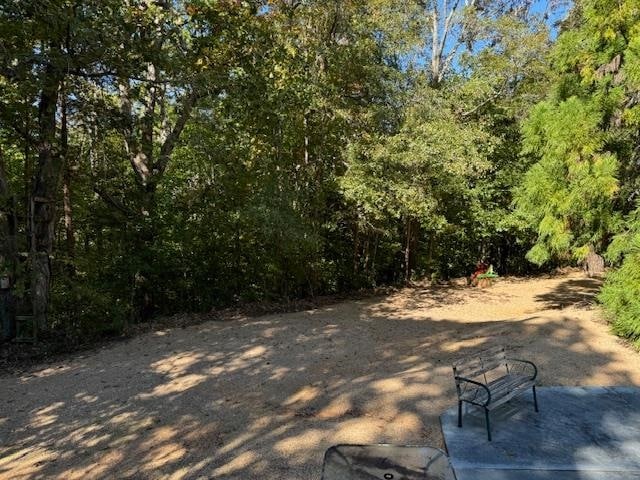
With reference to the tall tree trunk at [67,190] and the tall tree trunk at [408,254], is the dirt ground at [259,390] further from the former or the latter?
the tall tree trunk at [408,254]

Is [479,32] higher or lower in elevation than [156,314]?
higher

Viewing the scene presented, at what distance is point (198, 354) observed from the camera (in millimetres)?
7012

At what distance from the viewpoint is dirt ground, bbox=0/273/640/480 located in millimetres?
3877

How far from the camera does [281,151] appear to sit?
10016mm

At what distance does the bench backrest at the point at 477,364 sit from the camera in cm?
409

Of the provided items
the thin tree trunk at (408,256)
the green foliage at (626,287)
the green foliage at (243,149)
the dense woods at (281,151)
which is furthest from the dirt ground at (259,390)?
the thin tree trunk at (408,256)

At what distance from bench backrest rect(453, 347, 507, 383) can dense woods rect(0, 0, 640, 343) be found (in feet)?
8.69

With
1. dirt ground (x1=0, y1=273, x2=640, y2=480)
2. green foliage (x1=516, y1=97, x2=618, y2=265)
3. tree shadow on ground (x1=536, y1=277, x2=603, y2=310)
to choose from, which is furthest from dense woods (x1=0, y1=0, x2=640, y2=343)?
tree shadow on ground (x1=536, y1=277, x2=603, y2=310)

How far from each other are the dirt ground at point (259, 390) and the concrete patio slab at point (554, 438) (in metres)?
0.34

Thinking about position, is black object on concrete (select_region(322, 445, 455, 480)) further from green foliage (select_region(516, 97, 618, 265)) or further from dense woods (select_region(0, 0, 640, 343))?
green foliage (select_region(516, 97, 618, 265))

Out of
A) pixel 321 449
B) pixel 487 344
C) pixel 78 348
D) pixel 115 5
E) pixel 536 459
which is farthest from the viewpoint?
pixel 78 348

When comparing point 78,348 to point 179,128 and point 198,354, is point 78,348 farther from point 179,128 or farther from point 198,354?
point 179,128

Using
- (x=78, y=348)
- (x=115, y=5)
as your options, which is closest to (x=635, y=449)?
(x=115, y=5)

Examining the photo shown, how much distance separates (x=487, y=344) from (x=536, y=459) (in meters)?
3.06
